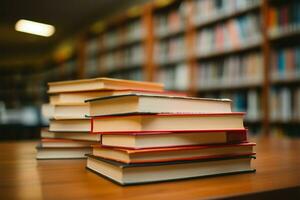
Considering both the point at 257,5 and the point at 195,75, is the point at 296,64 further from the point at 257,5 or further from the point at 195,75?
the point at 195,75

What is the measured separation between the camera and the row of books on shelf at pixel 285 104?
7.75 feet

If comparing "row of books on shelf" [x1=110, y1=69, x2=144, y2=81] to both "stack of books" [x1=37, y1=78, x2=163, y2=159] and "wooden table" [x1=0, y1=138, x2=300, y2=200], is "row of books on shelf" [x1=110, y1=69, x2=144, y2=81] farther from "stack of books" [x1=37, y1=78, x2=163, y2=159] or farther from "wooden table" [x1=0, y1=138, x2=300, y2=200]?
"wooden table" [x1=0, y1=138, x2=300, y2=200]

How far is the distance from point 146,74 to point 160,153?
3.42 meters

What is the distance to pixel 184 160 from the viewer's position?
454 millimetres

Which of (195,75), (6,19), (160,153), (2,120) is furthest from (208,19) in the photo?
(160,153)

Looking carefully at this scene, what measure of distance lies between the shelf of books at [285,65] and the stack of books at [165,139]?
2051mm

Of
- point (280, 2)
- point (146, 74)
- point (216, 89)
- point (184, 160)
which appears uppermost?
point (280, 2)

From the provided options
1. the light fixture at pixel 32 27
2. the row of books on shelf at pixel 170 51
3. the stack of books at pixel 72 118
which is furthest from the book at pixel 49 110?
the row of books on shelf at pixel 170 51

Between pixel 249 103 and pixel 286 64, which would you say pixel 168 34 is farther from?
pixel 286 64

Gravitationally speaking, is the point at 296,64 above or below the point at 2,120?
above

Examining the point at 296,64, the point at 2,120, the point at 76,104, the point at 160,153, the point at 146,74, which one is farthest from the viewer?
the point at 146,74

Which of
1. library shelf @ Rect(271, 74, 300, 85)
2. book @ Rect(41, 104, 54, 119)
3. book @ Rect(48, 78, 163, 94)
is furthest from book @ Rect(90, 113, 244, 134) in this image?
library shelf @ Rect(271, 74, 300, 85)

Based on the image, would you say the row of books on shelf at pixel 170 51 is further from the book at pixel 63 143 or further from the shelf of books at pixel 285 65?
the book at pixel 63 143

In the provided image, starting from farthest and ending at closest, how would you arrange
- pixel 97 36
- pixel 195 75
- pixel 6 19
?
1. pixel 97 36
2. pixel 195 75
3. pixel 6 19
